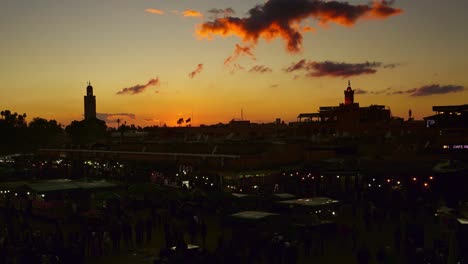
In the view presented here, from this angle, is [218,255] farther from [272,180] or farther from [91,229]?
[272,180]

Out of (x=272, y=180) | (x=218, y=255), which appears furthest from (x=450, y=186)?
(x=218, y=255)

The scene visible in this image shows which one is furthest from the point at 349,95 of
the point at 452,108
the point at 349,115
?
the point at 452,108

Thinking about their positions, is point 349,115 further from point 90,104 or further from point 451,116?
point 90,104

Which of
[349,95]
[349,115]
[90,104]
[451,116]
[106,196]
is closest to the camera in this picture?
[106,196]

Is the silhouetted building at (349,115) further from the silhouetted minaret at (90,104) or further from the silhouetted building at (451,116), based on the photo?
the silhouetted minaret at (90,104)

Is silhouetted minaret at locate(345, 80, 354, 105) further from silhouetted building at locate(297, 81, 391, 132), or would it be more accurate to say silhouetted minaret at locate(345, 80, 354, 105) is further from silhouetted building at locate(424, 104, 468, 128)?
silhouetted building at locate(424, 104, 468, 128)

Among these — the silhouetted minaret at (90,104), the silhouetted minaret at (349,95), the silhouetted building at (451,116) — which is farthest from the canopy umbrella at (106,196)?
the silhouetted minaret at (90,104)

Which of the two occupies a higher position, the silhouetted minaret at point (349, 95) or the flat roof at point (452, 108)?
the silhouetted minaret at point (349, 95)

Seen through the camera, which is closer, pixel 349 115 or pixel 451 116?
pixel 451 116

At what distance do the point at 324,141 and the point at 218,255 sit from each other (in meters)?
28.4

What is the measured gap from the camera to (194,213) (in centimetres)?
1973

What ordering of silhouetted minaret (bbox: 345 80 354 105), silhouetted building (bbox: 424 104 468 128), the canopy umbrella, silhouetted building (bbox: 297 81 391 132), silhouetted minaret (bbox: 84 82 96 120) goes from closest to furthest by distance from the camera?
the canopy umbrella, silhouetted building (bbox: 424 104 468 128), silhouetted building (bbox: 297 81 391 132), silhouetted minaret (bbox: 345 80 354 105), silhouetted minaret (bbox: 84 82 96 120)

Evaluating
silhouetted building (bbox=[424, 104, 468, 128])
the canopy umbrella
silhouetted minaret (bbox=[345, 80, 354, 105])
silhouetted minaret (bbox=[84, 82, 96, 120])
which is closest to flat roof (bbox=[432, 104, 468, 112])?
silhouetted building (bbox=[424, 104, 468, 128])

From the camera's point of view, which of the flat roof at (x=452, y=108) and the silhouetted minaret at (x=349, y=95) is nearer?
the flat roof at (x=452, y=108)
